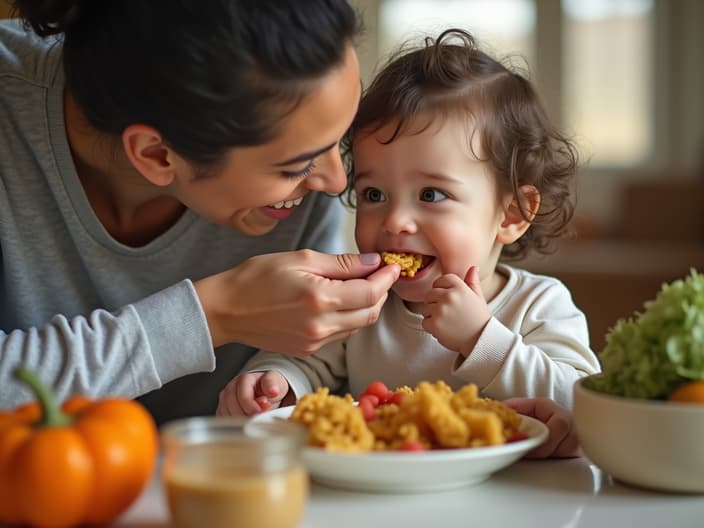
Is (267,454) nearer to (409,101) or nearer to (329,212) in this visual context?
(409,101)

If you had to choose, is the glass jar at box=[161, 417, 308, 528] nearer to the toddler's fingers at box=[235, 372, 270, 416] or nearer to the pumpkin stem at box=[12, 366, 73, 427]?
the pumpkin stem at box=[12, 366, 73, 427]

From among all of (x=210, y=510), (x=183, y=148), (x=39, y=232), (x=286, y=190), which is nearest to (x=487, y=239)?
(x=286, y=190)

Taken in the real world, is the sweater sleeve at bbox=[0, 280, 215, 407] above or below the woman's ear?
below

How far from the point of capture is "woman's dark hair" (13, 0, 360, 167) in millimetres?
1187

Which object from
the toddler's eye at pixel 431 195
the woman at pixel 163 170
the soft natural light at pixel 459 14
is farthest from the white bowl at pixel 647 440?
the soft natural light at pixel 459 14

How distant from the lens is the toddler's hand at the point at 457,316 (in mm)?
1343

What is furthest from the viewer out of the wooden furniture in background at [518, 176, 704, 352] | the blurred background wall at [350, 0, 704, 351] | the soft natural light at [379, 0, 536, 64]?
the soft natural light at [379, 0, 536, 64]

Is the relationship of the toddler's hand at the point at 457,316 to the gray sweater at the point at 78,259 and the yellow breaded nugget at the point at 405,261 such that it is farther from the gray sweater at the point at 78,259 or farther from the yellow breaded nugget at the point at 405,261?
the gray sweater at the point at 78,259

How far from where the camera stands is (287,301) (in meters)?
1.31

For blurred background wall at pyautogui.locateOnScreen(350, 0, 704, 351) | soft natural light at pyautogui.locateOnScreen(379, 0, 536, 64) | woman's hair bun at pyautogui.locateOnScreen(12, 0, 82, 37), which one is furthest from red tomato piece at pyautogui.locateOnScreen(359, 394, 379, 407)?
soft natural light at pyautogui.locateOnScreen(379, 0, 536, 64)

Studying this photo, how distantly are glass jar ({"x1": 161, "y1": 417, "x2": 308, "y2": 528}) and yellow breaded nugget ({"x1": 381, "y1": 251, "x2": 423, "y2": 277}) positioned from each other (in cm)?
63

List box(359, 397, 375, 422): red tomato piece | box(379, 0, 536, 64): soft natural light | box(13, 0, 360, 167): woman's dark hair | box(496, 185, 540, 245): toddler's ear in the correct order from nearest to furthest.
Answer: box(359, 397, 375, 422): red tomato piece, box(13, 0, 360, 167): woman's dark hair, box(496, 185, 540, 245): toddler's ear, box(379, 0, 536, 64): soft natural light

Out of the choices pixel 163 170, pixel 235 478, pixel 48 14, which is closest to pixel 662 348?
pixel 235 478

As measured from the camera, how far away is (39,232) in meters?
1.55
